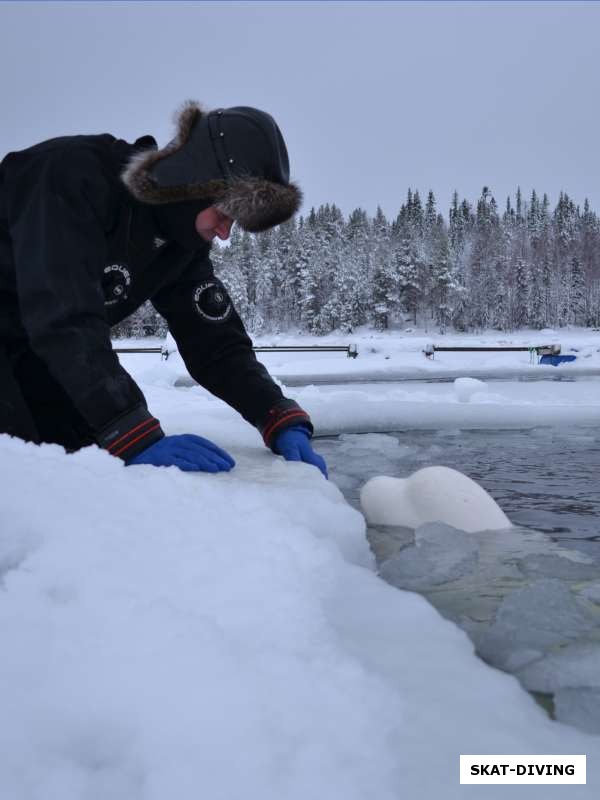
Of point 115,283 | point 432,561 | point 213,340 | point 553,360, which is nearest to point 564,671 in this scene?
point 432,561

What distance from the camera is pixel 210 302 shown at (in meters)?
2.97

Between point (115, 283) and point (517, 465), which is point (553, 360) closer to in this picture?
point (517, 465)

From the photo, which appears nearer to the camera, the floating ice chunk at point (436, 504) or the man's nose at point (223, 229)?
the man's nose at point (223, 229)

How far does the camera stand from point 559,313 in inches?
2382

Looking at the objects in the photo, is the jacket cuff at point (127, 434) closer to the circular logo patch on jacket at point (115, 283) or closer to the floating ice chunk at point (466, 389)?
the circular logo patch on jacket at point (115, 283)

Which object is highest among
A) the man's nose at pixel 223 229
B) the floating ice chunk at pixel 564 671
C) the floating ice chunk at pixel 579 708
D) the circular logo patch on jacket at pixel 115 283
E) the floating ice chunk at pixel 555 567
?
the man's nose at pixel 223 229

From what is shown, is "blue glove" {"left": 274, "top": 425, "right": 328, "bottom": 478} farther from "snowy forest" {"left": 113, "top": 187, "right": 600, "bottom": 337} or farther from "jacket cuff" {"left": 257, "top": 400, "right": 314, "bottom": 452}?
"snowy forest" {"left": 113, "top": 187, "right": 600, "bottom": 337}

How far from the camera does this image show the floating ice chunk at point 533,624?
1.46 meters

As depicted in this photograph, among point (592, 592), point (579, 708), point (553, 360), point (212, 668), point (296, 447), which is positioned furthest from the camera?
point (553, 360)

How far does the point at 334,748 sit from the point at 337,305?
58105 mm

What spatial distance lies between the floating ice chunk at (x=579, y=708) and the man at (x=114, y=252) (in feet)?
4.22

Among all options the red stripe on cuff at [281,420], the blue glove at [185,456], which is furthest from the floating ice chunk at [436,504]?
the blue glove at [185,456]

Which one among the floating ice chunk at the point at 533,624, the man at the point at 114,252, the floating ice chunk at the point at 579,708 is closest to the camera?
the floating ice chunk at the point at 579,708

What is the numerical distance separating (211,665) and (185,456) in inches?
45.3
